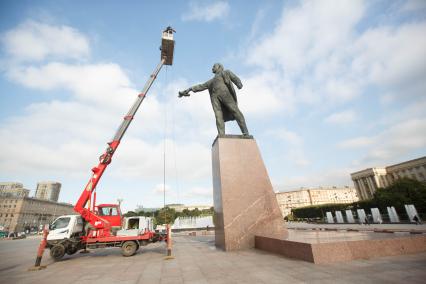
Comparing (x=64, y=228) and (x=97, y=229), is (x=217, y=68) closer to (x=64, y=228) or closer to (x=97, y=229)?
(x=97, y=229)

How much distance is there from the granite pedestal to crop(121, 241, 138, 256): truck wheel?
3934 millimetres

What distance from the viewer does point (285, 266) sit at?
512cm

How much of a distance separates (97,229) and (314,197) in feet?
428

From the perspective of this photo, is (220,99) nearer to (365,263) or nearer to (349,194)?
(365,263)

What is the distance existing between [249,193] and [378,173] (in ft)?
319

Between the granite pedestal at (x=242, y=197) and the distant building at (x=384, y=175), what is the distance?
80.7 metres

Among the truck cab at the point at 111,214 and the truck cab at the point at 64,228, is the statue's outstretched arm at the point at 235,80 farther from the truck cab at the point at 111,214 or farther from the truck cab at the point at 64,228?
the truck cab at the point at 64,228

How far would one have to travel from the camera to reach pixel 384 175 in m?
83.7

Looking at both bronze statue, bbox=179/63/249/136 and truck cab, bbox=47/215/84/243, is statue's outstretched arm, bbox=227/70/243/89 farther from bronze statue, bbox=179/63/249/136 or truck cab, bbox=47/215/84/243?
truck cab, bbox=47/215/84/243

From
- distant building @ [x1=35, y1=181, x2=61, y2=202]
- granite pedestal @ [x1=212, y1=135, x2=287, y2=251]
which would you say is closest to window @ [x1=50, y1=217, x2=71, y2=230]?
granite pedestal @ [x1=212, y1=135, x2=287, y2=251]

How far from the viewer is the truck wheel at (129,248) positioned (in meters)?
9.79

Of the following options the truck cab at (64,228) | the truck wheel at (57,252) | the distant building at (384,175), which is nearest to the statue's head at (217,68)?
the truck cab at (64,228)

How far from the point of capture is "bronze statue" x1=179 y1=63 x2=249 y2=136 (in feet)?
35.1

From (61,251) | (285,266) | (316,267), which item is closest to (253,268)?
(285,266)
